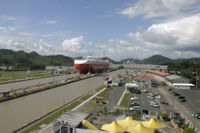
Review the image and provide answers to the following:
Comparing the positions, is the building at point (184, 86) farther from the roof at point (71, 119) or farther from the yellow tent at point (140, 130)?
the roof at point (71, 119)

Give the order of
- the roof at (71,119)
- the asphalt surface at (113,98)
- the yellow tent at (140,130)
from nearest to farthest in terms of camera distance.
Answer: the yellow tent at (140,130), the roof at (71,119), the asphalt surface at (113,98)

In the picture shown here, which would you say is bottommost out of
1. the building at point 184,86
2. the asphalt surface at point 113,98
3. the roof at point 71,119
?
the asphalt surface at point 113,98

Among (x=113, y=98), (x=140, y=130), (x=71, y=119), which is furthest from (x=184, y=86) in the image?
(x=71, y=119)

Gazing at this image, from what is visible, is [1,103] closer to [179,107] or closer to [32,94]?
[32,94]

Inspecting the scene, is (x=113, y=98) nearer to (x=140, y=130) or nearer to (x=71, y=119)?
(x=71, y=119)

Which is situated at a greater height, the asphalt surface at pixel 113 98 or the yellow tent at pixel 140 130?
the yellow tent at pixel 140 130

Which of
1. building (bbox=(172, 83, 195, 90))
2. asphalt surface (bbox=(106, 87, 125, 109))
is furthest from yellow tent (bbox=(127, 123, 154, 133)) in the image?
building (bbox=(172, 83, 195, 90))

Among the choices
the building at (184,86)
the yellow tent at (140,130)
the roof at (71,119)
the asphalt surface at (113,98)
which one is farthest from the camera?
the building at (184,86)

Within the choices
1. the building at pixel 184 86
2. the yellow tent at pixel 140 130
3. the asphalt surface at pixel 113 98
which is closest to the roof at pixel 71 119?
the yellow tent at pixel 140 130

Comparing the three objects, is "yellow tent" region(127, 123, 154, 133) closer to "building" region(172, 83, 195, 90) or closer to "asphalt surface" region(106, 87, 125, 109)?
"asphalt surface" region(106, 87, 125, 109)

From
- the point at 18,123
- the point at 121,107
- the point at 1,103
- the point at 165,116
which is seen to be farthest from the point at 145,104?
the point at 1,103

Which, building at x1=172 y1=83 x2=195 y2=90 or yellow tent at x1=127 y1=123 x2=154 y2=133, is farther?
building at x1=172 y1=83 x2=195 y2=90
